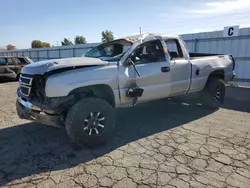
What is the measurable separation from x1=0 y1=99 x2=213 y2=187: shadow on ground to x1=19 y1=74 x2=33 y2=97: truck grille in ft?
3.14

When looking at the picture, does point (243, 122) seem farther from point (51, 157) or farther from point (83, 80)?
point (51, 157)

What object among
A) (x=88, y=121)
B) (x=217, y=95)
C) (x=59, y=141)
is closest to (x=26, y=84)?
(x=59, y=141)

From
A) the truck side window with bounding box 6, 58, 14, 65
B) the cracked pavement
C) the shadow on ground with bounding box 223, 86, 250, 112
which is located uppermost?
the truck side window with bounding box 6, 58, 14, 65

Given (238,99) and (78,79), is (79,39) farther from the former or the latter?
(78,79)

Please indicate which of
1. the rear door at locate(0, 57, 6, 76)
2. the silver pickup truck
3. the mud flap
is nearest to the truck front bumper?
the silver pickup truck

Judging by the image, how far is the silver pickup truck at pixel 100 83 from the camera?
3.64 meters

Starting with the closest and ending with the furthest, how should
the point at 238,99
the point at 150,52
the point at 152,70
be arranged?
the point at 152,70 < the point at 150,52 < the point at 238,99

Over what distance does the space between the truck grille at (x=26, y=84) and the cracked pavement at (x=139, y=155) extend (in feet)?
3.14

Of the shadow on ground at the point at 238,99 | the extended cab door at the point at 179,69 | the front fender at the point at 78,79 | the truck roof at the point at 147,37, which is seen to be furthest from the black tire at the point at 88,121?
A: the shadow on ground at the point at 238,99

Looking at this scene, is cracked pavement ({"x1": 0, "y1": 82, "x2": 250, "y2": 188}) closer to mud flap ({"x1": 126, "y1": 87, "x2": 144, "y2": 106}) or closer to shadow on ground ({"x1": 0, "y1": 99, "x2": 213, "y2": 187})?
shadow on ground ({"x1": 0, "y1": 99, "x2": 213, "y2": 187})

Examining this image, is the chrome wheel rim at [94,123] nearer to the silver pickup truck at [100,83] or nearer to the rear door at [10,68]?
the silver pickup truck at [100,83]

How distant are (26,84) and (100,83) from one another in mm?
1342

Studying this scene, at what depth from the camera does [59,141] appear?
4250 millimetres

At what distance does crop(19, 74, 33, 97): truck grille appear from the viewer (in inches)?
155
